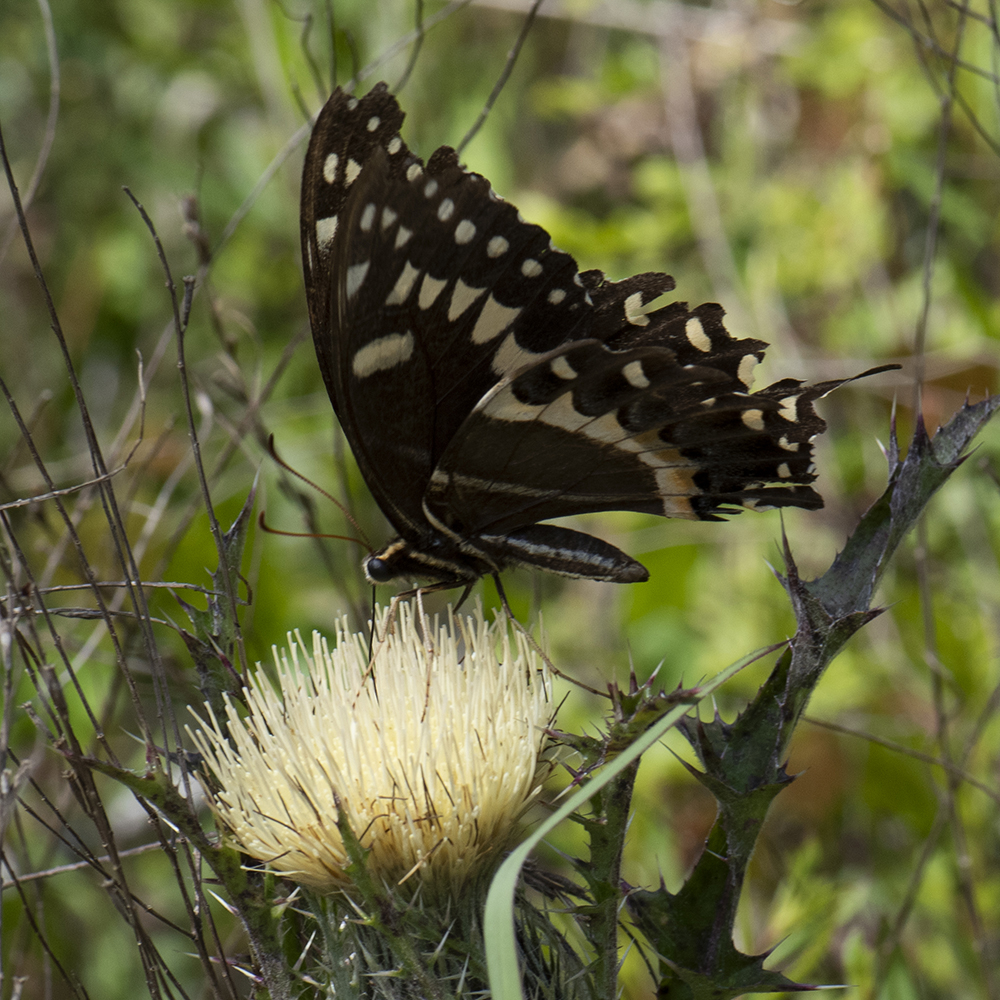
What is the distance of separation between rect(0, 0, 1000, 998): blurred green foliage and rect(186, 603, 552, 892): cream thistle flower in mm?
684

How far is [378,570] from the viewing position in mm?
1966

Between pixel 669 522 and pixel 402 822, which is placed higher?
pixel 669 522

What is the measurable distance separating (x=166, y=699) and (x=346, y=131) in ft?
3.30

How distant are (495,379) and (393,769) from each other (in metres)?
0.76

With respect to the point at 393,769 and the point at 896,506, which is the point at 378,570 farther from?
the point at 896,506

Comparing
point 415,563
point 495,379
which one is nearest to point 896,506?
point 495,379

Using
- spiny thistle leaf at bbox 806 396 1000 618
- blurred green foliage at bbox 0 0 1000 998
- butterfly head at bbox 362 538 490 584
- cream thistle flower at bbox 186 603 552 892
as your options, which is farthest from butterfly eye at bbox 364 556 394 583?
spiny thistle leaf at bbox 806 396 1000 618

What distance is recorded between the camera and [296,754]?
148 cm

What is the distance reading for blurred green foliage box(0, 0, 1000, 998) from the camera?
9.52 feet

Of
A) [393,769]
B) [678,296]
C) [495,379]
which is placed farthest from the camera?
[678,296]

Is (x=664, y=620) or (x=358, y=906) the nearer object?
(x=358, y=906)

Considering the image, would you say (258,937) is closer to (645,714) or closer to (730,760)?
(645,714)

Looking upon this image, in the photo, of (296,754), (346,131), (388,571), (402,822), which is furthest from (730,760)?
(346,131)

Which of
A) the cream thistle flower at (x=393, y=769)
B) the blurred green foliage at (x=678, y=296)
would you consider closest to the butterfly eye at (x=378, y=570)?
the blurred green foliage at (x=678, y=296)
